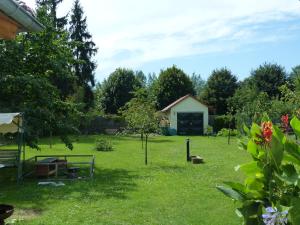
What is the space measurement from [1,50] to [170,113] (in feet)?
108

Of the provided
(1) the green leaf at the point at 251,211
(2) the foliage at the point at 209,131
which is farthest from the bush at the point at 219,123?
(1) the green leaf at the point at 251,211

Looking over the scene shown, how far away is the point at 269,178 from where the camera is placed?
4.12m

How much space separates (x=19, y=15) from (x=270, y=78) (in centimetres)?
5350

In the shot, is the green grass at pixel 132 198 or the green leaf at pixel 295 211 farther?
the green grass at pixel 132 198

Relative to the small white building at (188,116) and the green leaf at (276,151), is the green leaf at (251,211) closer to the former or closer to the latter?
the green leaf at (276,151)

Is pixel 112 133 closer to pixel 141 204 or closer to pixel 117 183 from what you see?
pixel 117 183

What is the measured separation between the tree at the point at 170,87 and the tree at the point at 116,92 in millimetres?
3119

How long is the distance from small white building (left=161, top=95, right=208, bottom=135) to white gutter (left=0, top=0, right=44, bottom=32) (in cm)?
4388

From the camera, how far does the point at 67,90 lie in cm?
4562

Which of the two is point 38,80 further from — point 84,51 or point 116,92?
point 116,92

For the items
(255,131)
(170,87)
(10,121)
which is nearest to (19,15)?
(255,131)

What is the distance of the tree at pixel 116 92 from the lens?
60.5m

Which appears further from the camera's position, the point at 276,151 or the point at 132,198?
the point at 132,198

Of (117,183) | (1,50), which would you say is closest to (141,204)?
(117,183)
